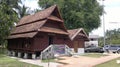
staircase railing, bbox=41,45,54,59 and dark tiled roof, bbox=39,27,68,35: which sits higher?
dark tiled roof, bbox=39,27,68,35

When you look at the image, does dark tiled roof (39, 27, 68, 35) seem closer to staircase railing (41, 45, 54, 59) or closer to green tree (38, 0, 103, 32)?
staircase railing (41, 45, 54, 59)

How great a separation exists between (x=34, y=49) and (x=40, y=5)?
33458 millimetres

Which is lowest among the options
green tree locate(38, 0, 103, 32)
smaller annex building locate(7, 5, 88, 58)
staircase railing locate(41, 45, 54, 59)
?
staircase railing locate(41, 45, 54, 59)

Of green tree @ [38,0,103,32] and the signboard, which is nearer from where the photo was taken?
the signboard

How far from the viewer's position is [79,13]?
5156cm

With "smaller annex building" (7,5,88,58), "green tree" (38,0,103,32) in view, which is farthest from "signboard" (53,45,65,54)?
"green tree" (38,0,103,32)

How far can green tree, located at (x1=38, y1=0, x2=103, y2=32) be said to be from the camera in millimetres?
52250

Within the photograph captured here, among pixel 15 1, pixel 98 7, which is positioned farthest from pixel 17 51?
pixel 98 7

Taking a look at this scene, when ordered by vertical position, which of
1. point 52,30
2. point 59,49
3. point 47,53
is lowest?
point 47,53

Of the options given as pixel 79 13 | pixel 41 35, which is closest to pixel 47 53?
pixel 41 35

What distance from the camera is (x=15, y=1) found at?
2018 inches

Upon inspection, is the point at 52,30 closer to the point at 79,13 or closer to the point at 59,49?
the point at 59,49

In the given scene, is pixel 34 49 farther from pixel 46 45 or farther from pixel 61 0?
pixel 61 0

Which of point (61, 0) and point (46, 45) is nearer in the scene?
point (46, 45)
